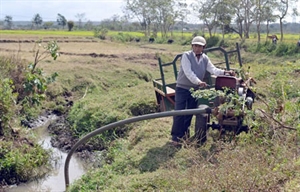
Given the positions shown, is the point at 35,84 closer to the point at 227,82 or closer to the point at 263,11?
the point at 227,82

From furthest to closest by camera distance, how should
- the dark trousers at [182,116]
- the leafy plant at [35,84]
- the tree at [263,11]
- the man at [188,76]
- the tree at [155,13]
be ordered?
the tree at [155,13]
the tree at [263,11]
the leafy plant at [35,84]
the dark trousers at [182,116]
the man at [188,76]

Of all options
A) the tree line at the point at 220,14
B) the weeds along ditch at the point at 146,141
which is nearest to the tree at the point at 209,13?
the tree line at the point at 220,14

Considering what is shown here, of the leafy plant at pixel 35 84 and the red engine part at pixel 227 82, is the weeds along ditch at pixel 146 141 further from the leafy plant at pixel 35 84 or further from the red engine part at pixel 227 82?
the red engine part at pixel 227 82

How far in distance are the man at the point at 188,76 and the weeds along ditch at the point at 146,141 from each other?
0.38 metres

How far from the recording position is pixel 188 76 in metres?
5.88

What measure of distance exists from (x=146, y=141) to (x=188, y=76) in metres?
1.77

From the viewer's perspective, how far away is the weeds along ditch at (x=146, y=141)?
13.7ft

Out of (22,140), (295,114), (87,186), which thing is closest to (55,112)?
(22,140)

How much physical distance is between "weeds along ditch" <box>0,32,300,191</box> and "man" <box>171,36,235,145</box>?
379 mm

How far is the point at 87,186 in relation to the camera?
6.11 meters

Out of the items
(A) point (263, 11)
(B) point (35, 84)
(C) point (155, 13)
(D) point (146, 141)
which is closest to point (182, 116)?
(D) point (146, 141)

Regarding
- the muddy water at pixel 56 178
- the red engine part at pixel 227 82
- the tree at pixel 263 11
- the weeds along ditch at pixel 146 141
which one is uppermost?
the tree at pixel 263 11

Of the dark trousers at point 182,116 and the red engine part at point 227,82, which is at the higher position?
the red engine part at point 227,82

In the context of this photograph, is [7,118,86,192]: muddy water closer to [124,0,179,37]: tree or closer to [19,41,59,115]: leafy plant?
[19,41,59,115]: leafy plant
